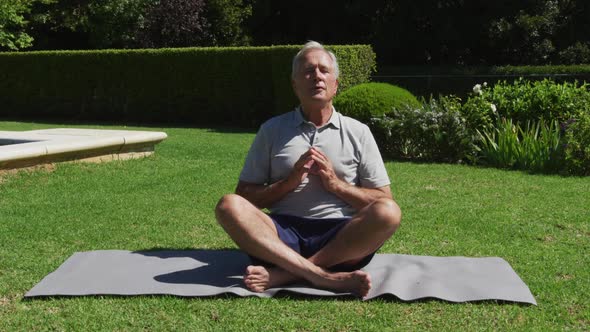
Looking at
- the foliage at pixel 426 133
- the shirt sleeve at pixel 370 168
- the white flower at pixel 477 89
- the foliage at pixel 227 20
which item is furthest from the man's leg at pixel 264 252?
the foliage at pixel 227 20

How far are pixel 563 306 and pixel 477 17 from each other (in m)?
22.1

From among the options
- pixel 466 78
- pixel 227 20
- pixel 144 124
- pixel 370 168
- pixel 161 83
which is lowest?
pixel 144 124

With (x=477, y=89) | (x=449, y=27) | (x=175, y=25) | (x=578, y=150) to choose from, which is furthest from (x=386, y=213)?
(x=449, y=27)

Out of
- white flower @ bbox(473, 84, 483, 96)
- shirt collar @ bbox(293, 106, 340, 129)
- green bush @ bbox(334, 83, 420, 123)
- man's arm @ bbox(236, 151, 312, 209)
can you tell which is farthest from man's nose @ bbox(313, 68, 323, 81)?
green bush @ bbox(334, 83, 420, 123)

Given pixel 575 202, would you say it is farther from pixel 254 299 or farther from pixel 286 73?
pixel 286 73

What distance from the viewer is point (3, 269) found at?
4559 millimetres

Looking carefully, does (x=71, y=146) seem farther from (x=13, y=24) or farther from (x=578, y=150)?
(x=13, y=24)

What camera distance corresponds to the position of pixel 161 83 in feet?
56.7

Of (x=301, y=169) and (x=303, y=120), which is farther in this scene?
→ (x=303, y=120)

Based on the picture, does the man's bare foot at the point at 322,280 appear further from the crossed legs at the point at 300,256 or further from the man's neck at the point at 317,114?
the man's neck at the point at 317,114

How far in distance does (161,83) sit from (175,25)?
6.11 metres

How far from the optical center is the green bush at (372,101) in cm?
1080

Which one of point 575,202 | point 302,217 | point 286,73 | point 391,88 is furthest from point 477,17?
point 302,217

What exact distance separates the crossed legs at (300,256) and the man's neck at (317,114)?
629mm
